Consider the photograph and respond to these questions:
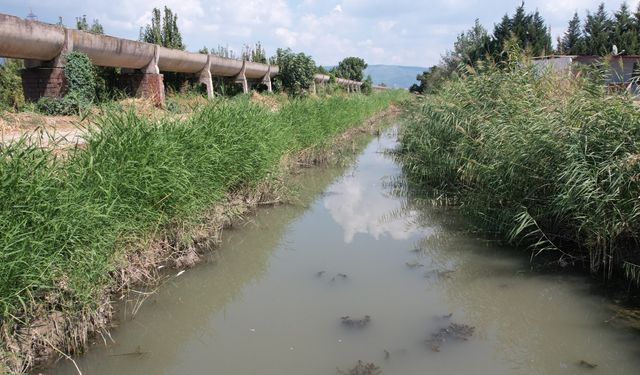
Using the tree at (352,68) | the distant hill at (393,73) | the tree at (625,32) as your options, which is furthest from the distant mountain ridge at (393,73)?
the tree at (625,32)

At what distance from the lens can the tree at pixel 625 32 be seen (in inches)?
1128

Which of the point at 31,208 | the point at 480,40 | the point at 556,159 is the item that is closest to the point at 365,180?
the point at 556,159

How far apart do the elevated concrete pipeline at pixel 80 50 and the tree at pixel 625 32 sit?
2425cm

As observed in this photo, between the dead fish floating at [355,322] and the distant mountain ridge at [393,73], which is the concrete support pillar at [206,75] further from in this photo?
the distant mountain ridge at [393,73]

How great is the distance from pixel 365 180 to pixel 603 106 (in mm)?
6500

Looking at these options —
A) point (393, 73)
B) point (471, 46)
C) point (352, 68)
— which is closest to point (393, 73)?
point (393, 73)

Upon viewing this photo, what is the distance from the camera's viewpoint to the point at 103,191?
4.35m

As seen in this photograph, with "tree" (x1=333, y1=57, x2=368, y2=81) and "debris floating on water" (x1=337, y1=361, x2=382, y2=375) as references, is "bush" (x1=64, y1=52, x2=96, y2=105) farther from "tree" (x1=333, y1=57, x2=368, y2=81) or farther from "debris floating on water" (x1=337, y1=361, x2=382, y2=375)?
"tree" (x1=333, y1=57, x2=368, y2=81)

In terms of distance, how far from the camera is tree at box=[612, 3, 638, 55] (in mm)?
28656

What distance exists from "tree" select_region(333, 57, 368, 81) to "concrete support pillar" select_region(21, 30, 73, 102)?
3175 centimetres

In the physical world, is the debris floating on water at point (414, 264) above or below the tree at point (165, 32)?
below

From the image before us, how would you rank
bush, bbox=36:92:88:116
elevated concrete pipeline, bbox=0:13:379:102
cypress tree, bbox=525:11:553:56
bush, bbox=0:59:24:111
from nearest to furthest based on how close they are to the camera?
elevated concrete pipeline, bbox=0:13:379:102 → bush, bbox=36:92:88:116 → bush, bbox=0:59:24:111 → cypress tree, bbox=525:11:553:56

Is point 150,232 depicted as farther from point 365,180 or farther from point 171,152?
point 365,180

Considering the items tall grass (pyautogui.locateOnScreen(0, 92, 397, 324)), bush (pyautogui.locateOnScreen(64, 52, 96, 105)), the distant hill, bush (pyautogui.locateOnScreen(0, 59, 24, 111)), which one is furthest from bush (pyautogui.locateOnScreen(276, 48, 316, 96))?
the distant hill
